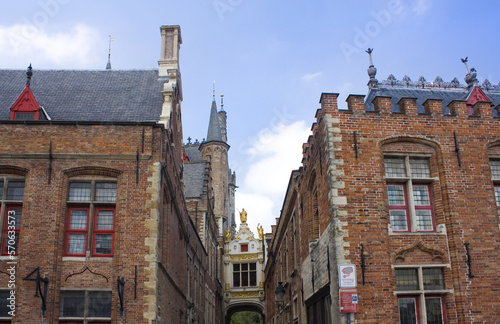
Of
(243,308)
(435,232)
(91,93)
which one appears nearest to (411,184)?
(435,232)

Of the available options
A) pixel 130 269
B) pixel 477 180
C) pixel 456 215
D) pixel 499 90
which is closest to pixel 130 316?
pixel 130 269

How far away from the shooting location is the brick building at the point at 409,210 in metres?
13.4

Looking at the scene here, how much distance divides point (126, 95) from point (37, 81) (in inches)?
156

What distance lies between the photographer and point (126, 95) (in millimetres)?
19094

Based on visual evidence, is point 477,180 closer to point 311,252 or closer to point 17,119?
point 311,252

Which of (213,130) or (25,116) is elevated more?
(213,130)

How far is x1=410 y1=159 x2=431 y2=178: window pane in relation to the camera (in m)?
14.8

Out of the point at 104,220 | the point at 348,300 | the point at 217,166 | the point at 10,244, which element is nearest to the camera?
the point at 348,300

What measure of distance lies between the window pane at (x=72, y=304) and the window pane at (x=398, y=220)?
872 cm

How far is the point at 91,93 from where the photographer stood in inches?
759

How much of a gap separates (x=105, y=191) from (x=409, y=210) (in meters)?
8.75

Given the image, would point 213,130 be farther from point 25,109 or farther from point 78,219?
point 78,219

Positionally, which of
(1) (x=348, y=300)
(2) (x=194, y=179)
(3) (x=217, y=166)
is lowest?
(1) (x=348, y=300)

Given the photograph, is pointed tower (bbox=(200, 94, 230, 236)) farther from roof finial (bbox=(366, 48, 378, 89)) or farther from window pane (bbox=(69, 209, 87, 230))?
window pane (bbox=(69, 209, 87, 230))
